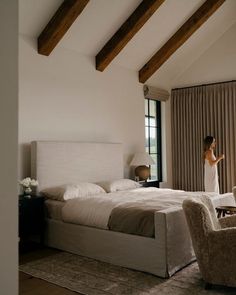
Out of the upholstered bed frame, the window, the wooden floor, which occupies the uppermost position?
the window

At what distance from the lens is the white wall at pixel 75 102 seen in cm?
412

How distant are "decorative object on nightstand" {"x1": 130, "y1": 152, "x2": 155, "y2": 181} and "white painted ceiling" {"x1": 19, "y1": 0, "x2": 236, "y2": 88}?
1.58m

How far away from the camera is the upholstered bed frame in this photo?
111 inches

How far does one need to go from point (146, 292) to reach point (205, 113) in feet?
14.0

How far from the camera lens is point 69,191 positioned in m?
3.82

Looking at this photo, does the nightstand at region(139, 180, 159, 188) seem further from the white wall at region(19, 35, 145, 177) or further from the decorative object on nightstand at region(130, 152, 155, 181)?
the white wall at region(19, 35, 145, 177)

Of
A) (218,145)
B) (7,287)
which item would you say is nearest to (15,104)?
(7,287)

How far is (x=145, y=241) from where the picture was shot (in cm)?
289

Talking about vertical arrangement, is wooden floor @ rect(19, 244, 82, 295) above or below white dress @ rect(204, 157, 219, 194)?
below

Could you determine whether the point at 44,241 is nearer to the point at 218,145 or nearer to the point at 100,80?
the point at 100,80

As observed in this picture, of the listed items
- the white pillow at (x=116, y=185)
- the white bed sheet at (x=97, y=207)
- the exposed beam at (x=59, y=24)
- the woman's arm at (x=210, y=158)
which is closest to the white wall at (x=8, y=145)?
the white bed sheet at (x=97, y=207)

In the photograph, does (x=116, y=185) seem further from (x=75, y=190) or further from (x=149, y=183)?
(x=149, y=183)

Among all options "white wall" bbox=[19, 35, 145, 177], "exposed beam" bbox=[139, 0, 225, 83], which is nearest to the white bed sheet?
"white wall" bbox=[19, 35, 145, 177]

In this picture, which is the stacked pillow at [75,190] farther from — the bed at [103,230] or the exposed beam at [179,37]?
the exposed beam at [179,37]
